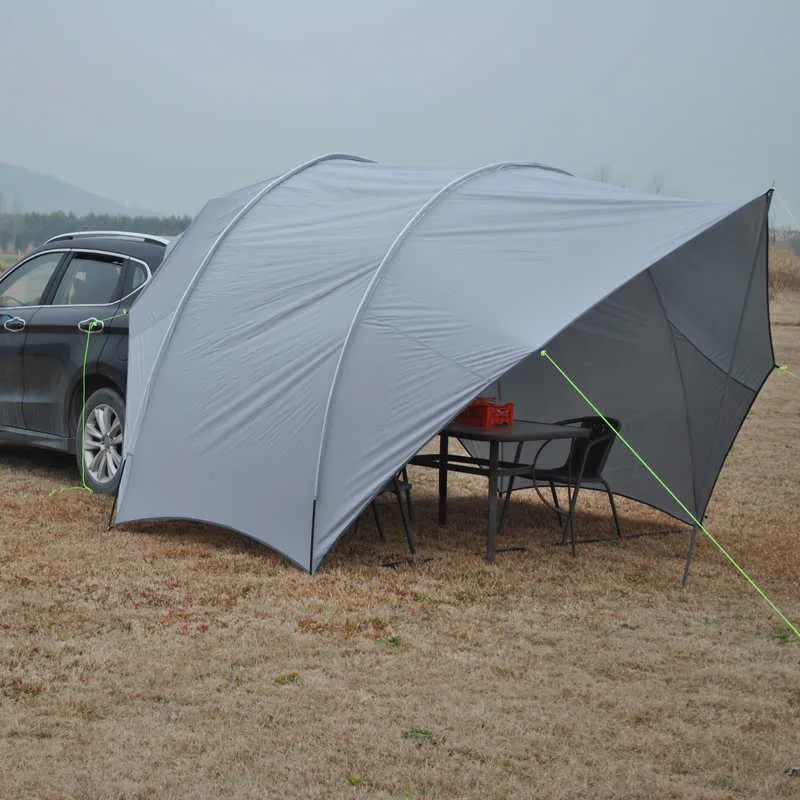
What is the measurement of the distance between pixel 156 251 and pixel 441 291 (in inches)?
121

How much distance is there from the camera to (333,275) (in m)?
7.67

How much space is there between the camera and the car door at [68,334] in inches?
374

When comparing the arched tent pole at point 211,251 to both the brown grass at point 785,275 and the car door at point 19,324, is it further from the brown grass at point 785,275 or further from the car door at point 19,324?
the brown grass at point 785,275

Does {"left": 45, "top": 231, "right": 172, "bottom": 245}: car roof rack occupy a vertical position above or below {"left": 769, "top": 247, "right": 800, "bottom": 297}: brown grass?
above

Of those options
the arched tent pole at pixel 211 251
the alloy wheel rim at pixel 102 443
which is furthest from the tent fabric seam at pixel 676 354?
the alloy wheel rim at pixel 102 443

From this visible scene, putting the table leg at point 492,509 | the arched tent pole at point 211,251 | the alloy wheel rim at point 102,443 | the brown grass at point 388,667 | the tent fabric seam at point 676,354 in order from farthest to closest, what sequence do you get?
the alloy wheel rim at point 102,443
the tent fabric seam at point 676,354
the arched tent pole at point 211,251
the table leg at point 492,509
the brown grass at point 388,667

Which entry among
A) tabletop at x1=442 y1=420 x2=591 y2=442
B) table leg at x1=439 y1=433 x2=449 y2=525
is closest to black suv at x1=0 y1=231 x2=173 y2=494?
table leg at x1=439 y1=433 x2=449 y2=525

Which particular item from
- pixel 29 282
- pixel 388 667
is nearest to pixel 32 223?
pixel 29 282

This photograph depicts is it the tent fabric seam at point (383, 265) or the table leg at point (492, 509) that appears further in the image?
the table leg at point (492, 509)

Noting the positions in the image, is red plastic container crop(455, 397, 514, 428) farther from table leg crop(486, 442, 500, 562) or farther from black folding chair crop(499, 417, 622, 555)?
table leg crop(486, 442, 500, 562)

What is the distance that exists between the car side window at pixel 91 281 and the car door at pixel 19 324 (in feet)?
0.70

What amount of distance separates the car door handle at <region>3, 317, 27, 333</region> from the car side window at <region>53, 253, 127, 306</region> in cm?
32

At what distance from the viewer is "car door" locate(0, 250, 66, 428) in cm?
1011

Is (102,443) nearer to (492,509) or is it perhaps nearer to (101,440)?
(101,440)
